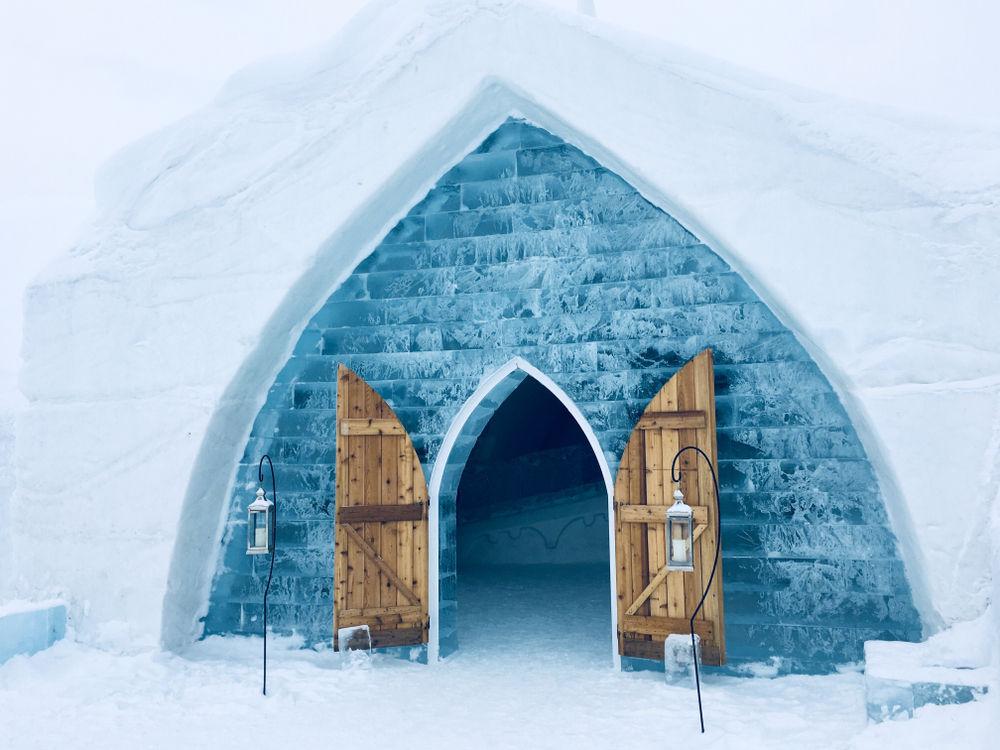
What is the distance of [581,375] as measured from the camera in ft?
17.5

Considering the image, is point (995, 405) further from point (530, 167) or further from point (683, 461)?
point (530, 167)

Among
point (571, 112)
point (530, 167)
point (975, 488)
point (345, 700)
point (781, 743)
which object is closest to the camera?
point (781, 743)

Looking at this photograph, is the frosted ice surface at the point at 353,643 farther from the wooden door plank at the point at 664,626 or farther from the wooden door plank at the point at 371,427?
the wooden door plank at the point at 664,626

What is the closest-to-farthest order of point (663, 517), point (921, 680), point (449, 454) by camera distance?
point (921, 680) < point (663, 517) < point (449, 454)

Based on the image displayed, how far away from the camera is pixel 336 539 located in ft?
17.8

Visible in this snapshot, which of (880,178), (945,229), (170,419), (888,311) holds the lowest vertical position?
(170,419)

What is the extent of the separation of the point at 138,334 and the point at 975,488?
5.88 metres

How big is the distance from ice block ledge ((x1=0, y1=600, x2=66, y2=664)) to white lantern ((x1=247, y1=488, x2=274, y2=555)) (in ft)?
5.73

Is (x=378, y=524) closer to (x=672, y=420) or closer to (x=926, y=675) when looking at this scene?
(x=672, y=420)

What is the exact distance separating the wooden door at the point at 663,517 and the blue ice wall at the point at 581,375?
0.81 feet

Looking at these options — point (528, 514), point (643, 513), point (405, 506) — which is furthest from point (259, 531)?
point (528, 514)

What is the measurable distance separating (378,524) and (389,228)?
2323 mm

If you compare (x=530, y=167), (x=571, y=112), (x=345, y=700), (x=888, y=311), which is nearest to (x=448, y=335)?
(x=530, y=167)

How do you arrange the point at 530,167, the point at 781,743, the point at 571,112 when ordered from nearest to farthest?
the point at 781,743 → the point at 571,112 → the point at 530,167
